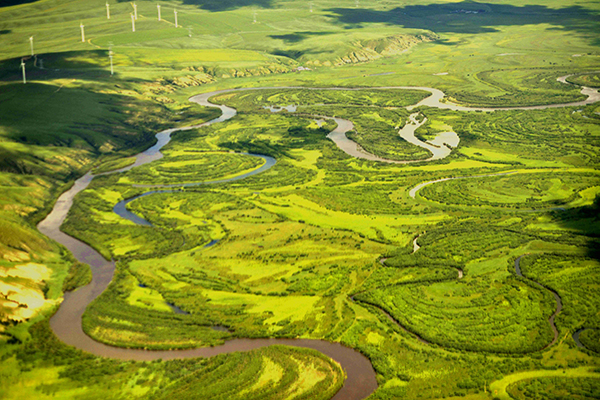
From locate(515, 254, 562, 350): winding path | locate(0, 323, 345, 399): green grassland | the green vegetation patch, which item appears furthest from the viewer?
the green vegetation patch

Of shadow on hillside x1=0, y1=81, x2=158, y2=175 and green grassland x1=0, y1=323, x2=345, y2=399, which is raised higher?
shadow on hillside x1=0, y1=81, x2=158, y2=175

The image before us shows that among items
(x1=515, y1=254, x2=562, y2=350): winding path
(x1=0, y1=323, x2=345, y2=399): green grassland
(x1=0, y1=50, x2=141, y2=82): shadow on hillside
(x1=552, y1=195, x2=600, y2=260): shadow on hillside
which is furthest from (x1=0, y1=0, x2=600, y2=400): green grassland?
(x1=0, y1=50, x2=141, y2=82): shadow on hillside

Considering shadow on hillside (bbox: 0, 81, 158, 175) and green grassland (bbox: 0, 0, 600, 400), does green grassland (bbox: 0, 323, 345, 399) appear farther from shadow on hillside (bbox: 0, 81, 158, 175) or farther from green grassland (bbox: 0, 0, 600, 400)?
shadow on hillside (bbox: 0, 81, 158, 175)

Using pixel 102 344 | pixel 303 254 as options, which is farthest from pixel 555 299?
pixel 102 344

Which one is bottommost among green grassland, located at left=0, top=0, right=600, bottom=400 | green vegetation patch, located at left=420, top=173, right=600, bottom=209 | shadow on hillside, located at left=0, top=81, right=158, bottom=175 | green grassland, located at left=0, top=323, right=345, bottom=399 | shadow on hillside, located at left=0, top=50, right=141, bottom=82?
green grassland, located at left=0, top=323, right=345, bottom=399

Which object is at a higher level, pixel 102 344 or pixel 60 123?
pixel 60 123

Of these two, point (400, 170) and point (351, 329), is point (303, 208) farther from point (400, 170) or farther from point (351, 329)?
point (351, 329)

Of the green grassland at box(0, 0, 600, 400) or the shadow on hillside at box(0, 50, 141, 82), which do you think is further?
the shadow on hillside at box(0, 50, 141, 82)

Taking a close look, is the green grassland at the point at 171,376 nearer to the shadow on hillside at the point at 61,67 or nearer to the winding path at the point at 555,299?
the winding path at the point at 555,299

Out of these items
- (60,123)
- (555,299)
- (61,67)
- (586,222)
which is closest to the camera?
(555,299)

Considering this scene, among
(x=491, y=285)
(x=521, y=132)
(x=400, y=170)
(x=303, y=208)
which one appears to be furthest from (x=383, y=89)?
(x=491, y=285)

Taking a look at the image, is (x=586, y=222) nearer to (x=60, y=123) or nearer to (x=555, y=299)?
(x=555, y=299)

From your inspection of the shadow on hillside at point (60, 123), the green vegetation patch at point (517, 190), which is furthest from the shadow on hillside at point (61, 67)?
the green vegetation patch at point (517, 190)
